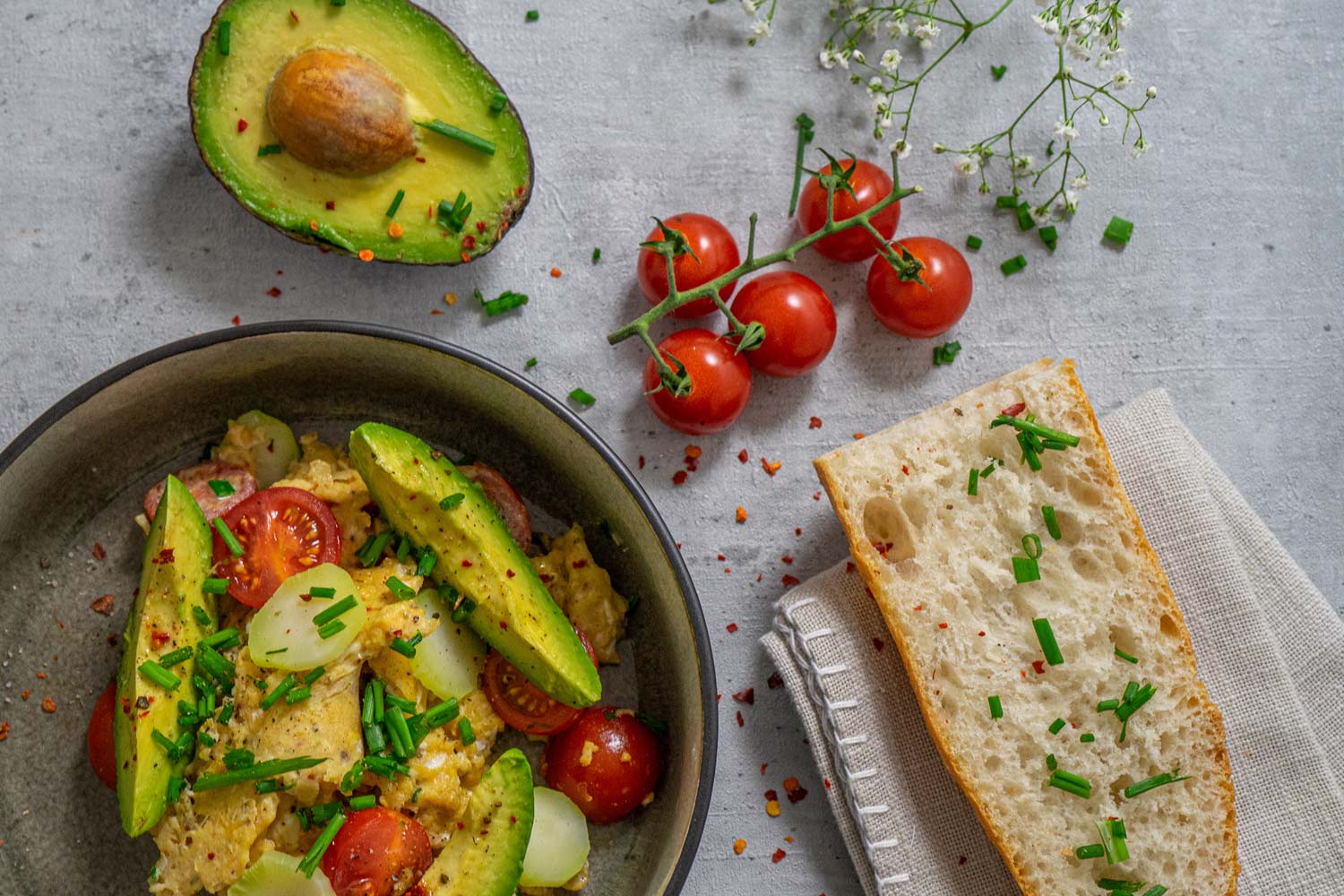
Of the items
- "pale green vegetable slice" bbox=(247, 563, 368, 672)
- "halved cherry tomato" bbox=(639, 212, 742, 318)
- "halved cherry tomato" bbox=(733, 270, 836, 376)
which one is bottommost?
"pale green vegetable slice" bbox=(247, 563, 368, 672)

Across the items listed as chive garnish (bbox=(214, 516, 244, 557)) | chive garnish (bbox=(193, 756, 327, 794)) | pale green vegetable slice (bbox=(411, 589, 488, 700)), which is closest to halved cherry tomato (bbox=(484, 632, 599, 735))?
pale green vegetable slice (bbox=(411, 589, 488, 700))

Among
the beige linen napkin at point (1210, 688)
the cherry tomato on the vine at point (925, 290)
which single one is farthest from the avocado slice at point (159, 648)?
the cherry tomato on the vine at point (925, 290)

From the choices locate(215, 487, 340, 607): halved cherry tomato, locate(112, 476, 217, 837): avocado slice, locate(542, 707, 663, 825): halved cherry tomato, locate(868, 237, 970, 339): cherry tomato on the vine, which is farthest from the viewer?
locate(868, 237, 970, 339): cherry tomato on the vine

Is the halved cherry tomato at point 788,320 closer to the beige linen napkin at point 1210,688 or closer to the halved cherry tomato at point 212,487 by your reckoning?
the beige linen napkin at point 1210,688

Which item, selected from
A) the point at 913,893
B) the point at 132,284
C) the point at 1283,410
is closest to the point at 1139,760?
the point at 913,893

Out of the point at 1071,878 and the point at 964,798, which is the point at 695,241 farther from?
the point at 1071,878

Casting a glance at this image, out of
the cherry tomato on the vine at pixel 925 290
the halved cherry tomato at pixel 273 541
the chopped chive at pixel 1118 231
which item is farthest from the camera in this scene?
the chopped chive at pixel 1118 231

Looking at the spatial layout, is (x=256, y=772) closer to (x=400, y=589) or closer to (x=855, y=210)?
(x=400, y=589)

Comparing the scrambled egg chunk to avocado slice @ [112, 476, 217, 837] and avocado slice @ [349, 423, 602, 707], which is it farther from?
avocado slice @ [112, 476, 217, 837]
